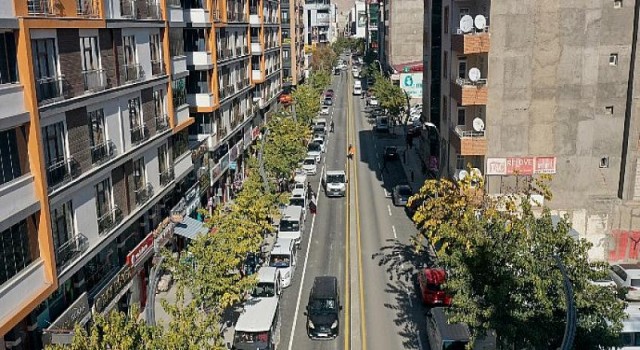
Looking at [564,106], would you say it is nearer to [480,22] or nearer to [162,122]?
[480,22]

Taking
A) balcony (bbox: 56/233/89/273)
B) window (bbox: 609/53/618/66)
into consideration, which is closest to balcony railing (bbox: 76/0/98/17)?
balcony (bbox: 56/233/89/273)

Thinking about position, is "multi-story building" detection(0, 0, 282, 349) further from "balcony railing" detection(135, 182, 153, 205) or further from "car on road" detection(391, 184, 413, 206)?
"car on road" detection(391, 184, 413, 206)

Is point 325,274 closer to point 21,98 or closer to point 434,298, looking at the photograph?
point 434,298

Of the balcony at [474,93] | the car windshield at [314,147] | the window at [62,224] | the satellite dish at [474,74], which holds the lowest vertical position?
the car windshield at [314,147]

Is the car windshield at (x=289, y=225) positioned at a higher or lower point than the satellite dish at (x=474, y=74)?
lower

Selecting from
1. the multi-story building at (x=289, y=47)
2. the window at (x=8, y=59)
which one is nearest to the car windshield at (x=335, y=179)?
the window at (x=8, y=59)

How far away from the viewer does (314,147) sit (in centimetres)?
7556

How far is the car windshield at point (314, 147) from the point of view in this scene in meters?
74.8

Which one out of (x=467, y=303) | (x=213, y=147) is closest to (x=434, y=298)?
(x=467, y=303)

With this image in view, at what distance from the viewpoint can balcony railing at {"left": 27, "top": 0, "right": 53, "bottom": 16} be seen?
2430 cm

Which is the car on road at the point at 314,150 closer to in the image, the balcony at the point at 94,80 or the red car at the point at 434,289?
the red car at the point at 434,289

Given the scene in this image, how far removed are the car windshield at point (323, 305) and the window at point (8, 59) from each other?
18209 mm

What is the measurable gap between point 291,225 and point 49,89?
939 inches

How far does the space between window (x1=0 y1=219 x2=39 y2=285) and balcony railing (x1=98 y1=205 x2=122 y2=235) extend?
20.4 ft
